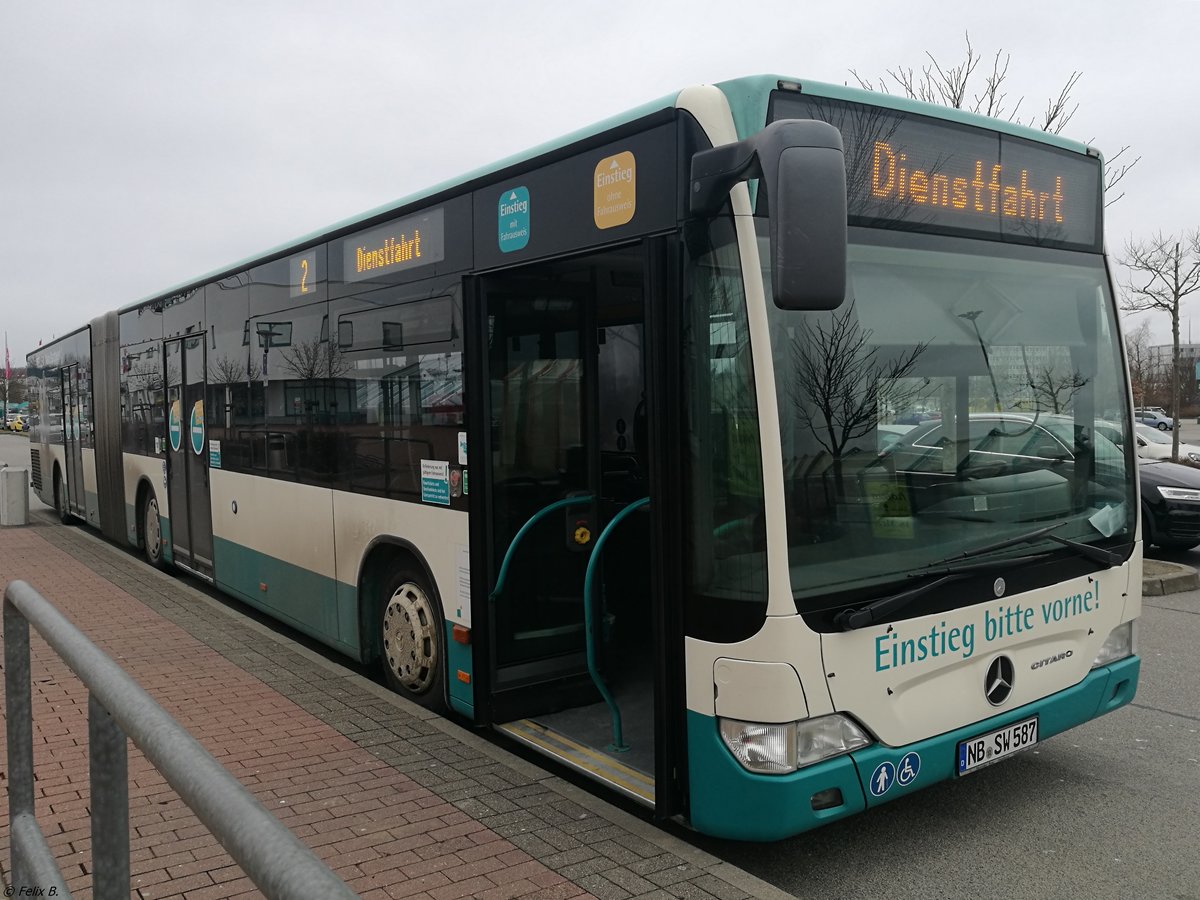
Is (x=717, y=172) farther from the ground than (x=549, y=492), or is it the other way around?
(x=717, y=172)

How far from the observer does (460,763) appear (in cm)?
484

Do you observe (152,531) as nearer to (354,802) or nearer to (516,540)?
(516,540)

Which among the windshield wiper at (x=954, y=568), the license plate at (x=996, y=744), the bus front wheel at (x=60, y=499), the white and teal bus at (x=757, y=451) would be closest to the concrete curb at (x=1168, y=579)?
the white and teal bus at (x=757, y=451)

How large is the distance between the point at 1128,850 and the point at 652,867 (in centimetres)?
192

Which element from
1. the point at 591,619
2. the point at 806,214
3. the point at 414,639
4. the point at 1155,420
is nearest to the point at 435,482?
the point at 414,639

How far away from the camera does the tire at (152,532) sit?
10.8 metres

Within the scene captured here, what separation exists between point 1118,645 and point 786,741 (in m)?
2.02

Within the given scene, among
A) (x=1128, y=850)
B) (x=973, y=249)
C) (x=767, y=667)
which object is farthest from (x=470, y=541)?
(x=1128, y=850)

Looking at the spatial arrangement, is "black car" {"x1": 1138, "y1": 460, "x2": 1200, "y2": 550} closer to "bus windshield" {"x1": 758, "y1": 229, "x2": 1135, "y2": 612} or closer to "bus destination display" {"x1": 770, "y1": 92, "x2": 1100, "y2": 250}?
"bus windshield" {"x1": 758, "y1": 229, "x2": 1135, "y2": 612}

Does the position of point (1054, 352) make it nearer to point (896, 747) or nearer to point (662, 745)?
point (896, 747)

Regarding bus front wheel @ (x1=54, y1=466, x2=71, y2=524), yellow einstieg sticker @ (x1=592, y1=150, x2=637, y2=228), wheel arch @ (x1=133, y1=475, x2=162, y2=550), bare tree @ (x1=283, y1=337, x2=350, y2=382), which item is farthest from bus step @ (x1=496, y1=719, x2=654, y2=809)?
bus front wheel @ (x1=54, y1=466, x2=71, y2=524)

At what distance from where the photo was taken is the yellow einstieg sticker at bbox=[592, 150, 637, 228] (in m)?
3.99

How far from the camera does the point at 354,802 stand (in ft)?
14.3

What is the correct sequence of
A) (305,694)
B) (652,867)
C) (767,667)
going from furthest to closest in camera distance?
(305,694) → (652,867) → (767,667)
